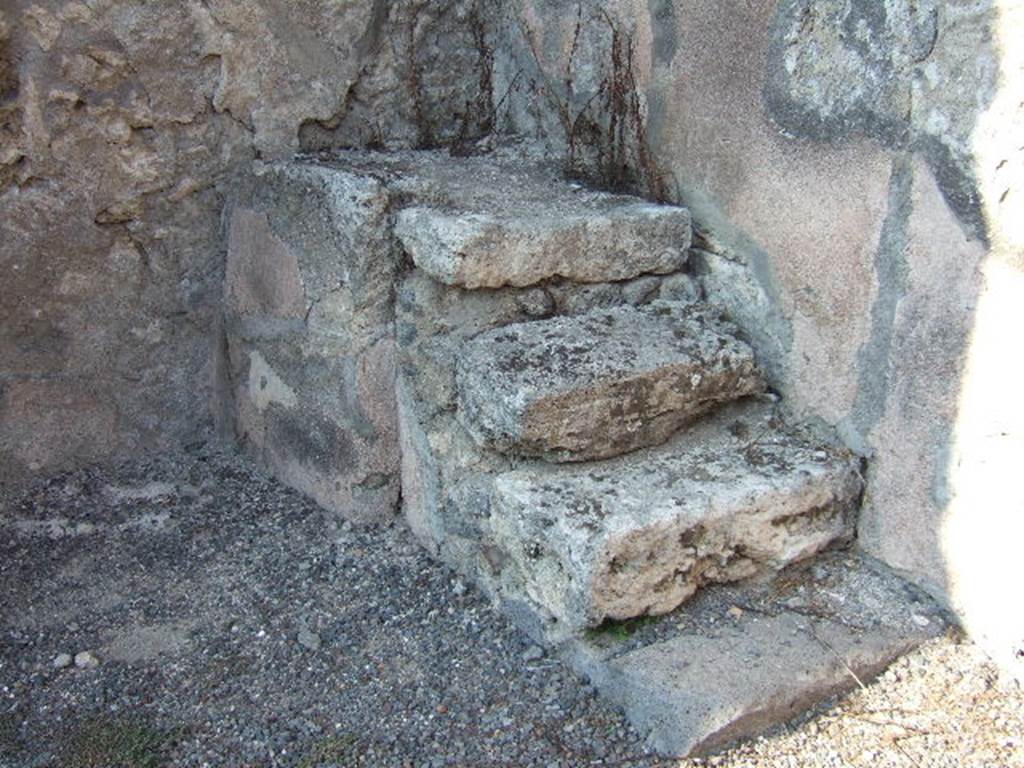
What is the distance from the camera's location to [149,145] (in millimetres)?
2727

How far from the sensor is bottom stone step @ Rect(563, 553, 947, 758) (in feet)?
6.40

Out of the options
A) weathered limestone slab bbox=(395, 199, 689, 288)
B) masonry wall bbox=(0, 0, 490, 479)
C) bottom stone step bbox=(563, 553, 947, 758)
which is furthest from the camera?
masonry wall bbox=(0, 0, 490, 479)

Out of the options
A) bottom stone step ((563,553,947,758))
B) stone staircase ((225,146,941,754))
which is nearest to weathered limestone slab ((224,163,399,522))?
stone staircase ((225,146,941,754))

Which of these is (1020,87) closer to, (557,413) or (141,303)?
(557,413)

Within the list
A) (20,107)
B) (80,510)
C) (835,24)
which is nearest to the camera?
(835,24)

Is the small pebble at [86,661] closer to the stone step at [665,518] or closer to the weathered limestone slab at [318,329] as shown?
the weathered limestone slab at [318,329]

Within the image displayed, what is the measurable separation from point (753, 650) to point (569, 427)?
533 mm

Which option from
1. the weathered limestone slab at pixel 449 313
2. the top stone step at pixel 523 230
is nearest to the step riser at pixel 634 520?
the weathered limestone slab at pixel 449 313

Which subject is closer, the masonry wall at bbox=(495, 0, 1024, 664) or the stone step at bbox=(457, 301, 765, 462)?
the masonry wall at bbox=(495, 0, 1024, 664)

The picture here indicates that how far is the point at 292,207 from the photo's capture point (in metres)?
2.63

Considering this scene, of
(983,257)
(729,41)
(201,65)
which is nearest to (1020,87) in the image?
(983,257)

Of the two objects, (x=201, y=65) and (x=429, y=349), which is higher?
(x=201, y=65)

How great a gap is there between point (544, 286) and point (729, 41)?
63 centimetres

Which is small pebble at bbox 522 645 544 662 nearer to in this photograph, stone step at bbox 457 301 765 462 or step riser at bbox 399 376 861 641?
step riser at bbox 399 376 861 641
